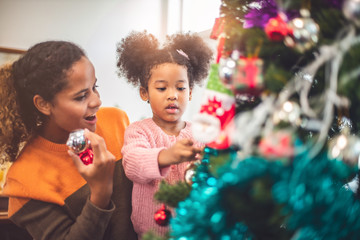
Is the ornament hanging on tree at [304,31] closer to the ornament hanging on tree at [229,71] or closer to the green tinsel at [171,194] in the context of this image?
the ornament hanging on tree at [229,71]

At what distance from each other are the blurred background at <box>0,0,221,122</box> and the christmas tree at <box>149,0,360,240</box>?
5.17ft

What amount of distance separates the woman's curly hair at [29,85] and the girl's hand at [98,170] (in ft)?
0.66

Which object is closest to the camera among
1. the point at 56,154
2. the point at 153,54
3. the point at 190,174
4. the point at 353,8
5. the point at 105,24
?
the point at 353,8

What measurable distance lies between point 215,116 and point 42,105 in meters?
0.61

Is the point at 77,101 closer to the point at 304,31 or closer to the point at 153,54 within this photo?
the point at 153,54

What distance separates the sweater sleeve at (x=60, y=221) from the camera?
2.36 ft

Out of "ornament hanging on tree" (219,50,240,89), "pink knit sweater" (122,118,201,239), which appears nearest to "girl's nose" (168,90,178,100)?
"pink knit sweater" (122,118,201,239)

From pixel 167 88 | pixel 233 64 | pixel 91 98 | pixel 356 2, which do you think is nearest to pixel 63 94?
pixel 91 98

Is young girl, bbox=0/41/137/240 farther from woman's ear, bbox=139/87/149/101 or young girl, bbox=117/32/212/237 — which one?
woman's ear, bbox=139/87/149/101

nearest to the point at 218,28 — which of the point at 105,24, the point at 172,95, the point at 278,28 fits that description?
the point at 278,28

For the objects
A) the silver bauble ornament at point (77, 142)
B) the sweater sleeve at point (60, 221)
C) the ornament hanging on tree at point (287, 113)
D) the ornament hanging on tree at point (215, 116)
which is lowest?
the sweater sleeve at point (60, 221)

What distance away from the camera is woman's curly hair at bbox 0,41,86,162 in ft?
2.59

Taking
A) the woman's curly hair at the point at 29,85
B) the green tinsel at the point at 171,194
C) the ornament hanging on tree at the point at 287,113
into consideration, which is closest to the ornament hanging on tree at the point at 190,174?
the green tinsel at the point at 171,194

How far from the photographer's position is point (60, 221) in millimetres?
772
